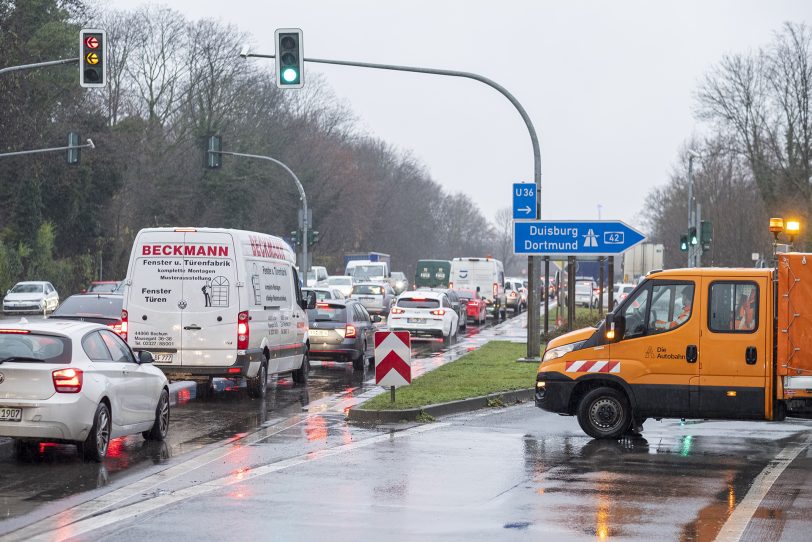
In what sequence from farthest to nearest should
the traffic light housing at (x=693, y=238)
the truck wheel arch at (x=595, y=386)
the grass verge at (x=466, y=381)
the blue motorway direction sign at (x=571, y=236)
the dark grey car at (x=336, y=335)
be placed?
the traffic light housing at (x=693, y=238) → the dark grey car at (x=336, y=335) → the blue motorway direction sign at (x=571, y=236) → the grass verge at (x=466, y=381) → the truck wheel arch at (x=595, y=386)

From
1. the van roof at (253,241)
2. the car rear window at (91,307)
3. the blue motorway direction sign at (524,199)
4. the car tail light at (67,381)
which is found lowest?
the car tail light at (67,381)

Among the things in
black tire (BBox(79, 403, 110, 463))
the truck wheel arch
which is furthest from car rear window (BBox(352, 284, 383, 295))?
black tire (BBox(79, 403, 110, 463))

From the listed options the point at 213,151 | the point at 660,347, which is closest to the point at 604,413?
the point at 660,347

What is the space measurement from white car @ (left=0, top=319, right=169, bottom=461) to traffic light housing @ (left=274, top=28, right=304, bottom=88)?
1027cm

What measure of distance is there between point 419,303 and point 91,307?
52.6ft

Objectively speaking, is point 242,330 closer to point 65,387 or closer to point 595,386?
point 595,386

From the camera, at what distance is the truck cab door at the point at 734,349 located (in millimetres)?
14836

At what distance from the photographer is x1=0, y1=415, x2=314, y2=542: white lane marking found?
30.7 ft

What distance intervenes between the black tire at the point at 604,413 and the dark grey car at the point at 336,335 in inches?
477

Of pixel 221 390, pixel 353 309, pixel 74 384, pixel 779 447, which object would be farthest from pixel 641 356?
pixel 353 309

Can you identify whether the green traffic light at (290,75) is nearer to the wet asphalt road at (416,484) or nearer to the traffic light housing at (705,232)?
the wet asphalt road at (416,484)

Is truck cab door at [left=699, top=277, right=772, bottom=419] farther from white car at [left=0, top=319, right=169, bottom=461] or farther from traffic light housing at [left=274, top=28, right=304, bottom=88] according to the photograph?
traffic light housing at [left=274, top=28, right=304, bottom=88]

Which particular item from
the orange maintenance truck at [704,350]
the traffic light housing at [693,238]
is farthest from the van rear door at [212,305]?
the traffic light housing at [693,238]

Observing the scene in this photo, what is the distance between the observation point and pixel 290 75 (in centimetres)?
2358
